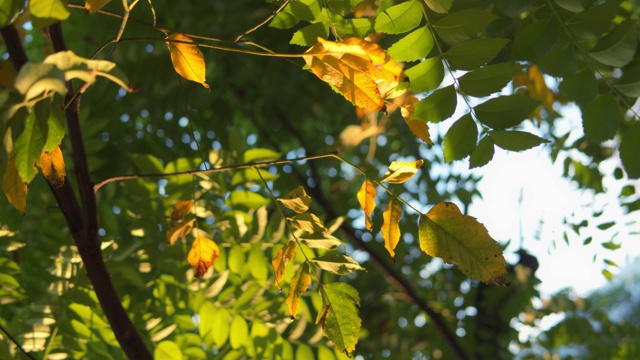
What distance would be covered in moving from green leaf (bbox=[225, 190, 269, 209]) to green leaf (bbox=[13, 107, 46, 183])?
618 millimetres

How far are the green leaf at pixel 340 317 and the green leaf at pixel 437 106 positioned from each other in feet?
0.60

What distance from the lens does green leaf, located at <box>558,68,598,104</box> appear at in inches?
32.1

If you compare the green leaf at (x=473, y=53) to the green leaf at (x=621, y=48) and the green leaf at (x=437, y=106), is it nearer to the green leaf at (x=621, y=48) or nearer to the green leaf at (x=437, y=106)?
the green leaf at (x=437, y=106)

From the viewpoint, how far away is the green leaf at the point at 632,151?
804 millimetres

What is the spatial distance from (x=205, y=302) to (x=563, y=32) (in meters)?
0.61

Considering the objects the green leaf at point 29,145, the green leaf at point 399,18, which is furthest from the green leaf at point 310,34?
the green leaf at point 29,145

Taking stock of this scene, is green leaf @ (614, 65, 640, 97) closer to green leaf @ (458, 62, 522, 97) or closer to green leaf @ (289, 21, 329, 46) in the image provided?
green leaf @ (458, 62, 522, 97)

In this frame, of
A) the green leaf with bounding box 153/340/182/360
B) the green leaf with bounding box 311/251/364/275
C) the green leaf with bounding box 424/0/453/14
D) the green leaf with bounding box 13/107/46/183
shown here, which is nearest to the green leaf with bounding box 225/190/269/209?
the green leaf with bounding box 153/340/182/360

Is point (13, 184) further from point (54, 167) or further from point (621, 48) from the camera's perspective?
point (621, 48)

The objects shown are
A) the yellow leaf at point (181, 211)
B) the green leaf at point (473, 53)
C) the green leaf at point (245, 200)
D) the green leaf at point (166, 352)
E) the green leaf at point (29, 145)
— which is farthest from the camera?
the green leaf at point (245, 200)

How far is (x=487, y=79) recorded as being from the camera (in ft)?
2.46

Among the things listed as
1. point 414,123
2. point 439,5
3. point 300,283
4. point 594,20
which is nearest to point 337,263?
point 300,283

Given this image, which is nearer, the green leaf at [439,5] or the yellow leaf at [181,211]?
the green leaf at [439,5]

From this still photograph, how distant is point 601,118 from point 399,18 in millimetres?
275
